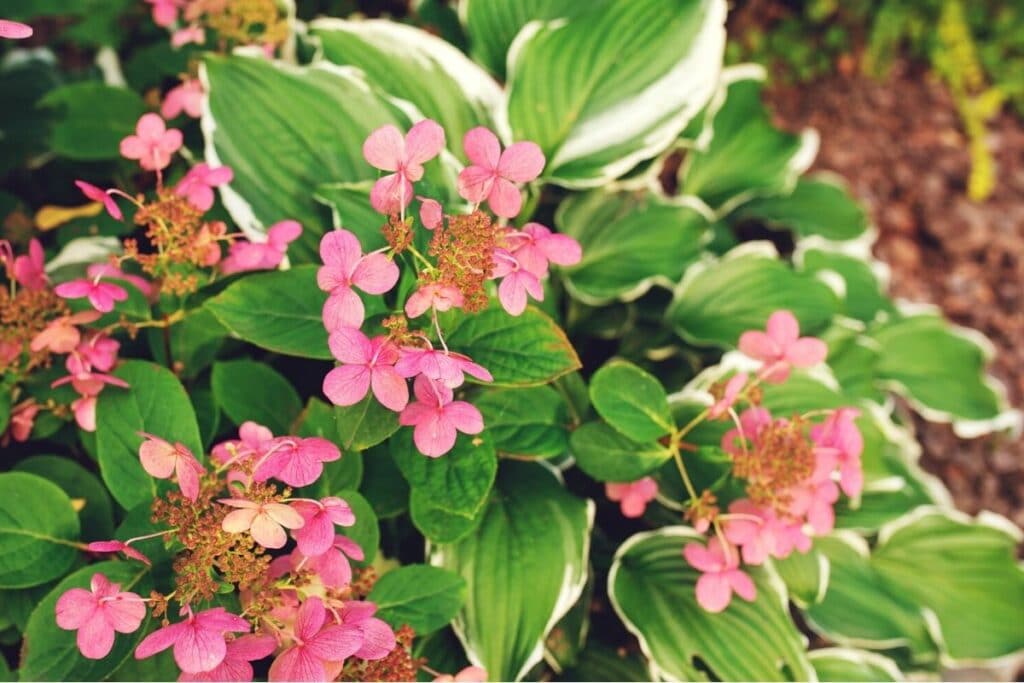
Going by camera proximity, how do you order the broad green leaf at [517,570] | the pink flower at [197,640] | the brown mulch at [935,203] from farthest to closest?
the brown mulch at [935,203] → the broad green leaf at [517,570] → the pink flower at [197,640]

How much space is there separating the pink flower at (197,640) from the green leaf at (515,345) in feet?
1.06

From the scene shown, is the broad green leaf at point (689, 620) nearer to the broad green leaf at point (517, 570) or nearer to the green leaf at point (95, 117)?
the broad green leaf at point (517, 570)

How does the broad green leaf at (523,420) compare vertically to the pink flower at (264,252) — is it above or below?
below

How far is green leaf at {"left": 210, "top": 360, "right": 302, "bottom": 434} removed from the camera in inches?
41.1

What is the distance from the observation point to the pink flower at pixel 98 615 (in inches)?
29.6

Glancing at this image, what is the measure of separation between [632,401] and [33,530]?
66 cm

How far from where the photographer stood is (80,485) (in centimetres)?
105

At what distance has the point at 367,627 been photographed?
2.58 ft

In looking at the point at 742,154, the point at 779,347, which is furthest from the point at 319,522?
the point at 742,154

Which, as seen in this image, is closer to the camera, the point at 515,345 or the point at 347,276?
the point at 347,276

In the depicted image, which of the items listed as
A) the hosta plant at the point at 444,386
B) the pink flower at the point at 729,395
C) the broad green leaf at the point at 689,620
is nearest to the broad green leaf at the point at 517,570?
the hosta plant at the point at 444,386

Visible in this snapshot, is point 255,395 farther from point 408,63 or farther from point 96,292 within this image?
point 408,63

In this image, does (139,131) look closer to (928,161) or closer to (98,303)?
(98,303)

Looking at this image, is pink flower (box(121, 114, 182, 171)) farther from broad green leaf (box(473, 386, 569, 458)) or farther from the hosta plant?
broad green leaf (box(473, 386, 569, 458))
